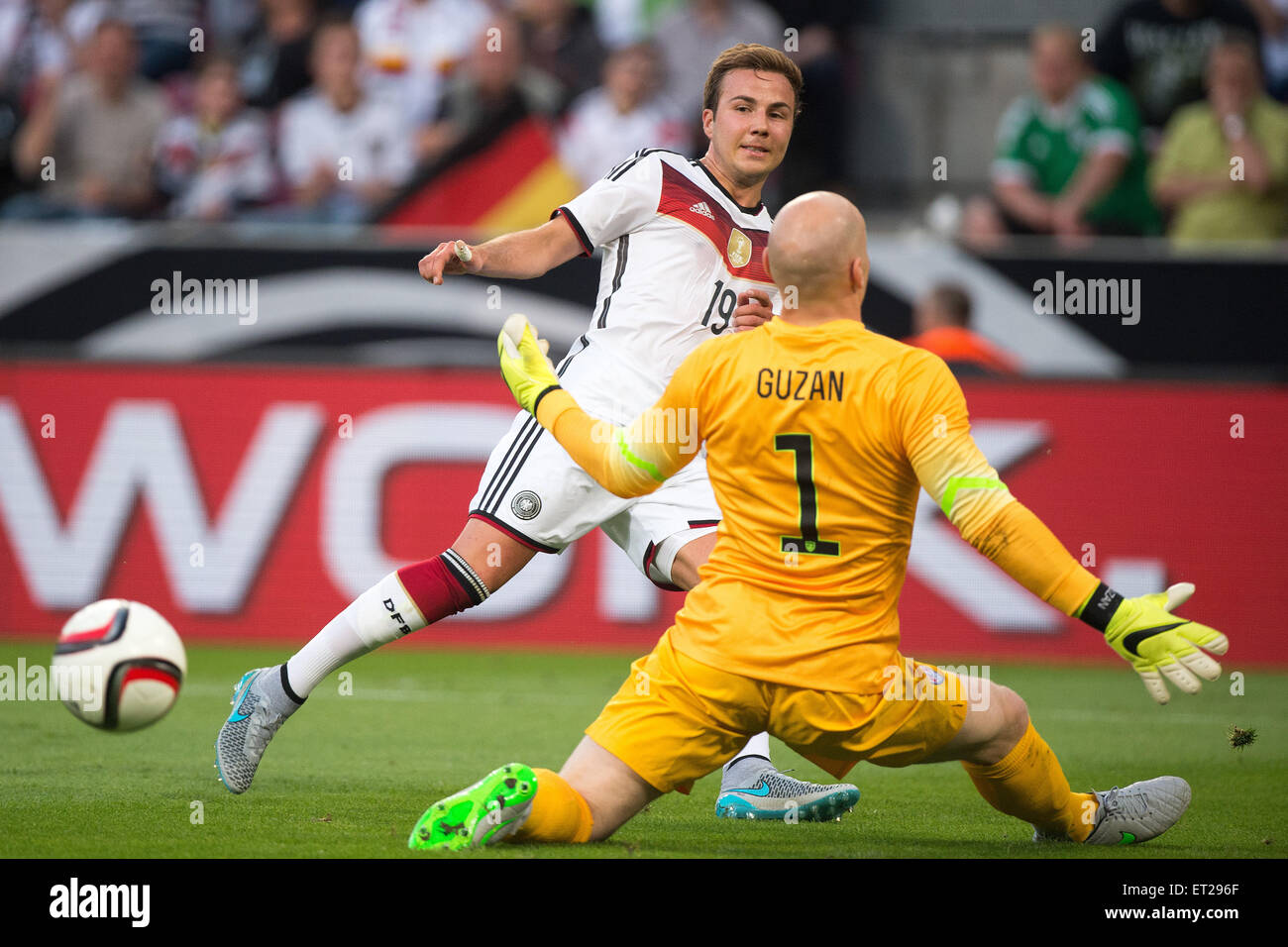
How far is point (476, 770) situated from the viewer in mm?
6414

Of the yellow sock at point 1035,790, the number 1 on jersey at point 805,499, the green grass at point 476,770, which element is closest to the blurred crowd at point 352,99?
the green grass at point 476,770

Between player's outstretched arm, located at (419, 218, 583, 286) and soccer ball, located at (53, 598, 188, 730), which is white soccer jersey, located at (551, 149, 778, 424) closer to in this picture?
player's outstretched arm, located at (419, 218, 583, 286)

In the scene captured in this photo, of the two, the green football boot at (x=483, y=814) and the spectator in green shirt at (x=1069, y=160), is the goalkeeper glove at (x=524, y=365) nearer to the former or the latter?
the green football boot at (x=483, y=814)

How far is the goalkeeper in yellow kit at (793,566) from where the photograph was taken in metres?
4.34

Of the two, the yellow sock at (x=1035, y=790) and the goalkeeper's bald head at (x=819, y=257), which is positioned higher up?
the goalkeeper's bald head at (x=819, y=257)

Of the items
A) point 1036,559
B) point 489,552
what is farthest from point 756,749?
point 1036,559

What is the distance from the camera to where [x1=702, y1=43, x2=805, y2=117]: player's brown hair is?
5805mm

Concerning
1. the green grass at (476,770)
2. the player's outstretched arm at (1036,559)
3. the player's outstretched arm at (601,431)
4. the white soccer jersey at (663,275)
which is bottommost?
the green grass at (476,770)

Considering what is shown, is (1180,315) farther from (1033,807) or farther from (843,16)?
(1033,807)

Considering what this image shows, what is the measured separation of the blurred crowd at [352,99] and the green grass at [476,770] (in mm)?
4280

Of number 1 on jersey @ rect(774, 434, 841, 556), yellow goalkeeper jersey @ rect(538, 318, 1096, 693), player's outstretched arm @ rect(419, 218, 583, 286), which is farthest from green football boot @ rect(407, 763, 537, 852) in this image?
player's outstretched arm @ rect(419, 218, 583, 286)

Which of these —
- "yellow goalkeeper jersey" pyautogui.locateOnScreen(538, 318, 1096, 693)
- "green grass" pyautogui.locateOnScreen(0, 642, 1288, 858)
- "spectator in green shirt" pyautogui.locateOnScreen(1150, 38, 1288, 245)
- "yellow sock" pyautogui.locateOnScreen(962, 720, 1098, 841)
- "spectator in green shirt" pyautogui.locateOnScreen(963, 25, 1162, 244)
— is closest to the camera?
"yellow goalkeeper jersey" pyautogui.locateOnScreen(538, 318, 1096, 693)

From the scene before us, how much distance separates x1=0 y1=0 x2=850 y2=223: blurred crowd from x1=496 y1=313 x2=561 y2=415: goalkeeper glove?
751 centimetres
